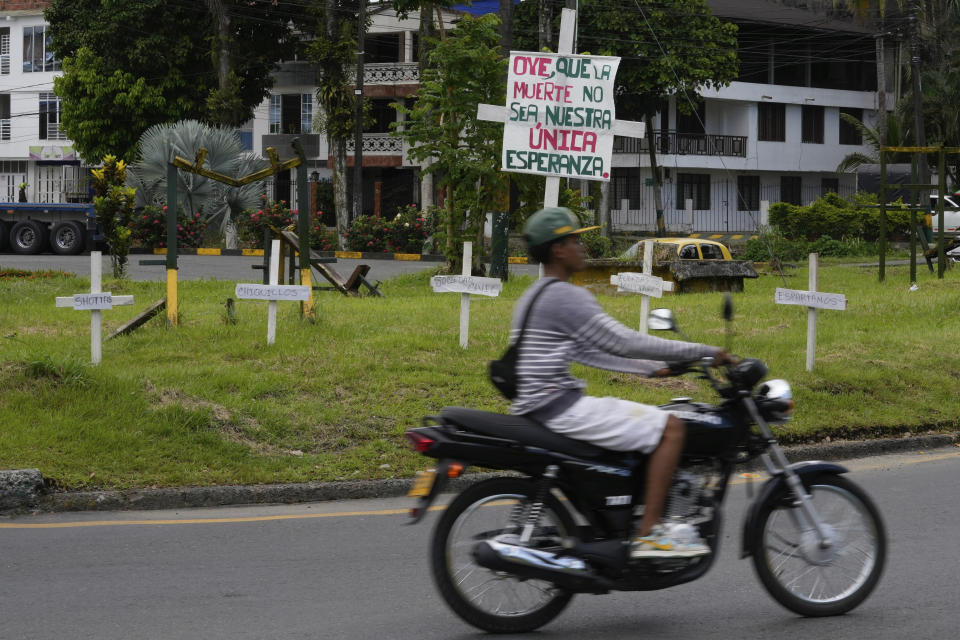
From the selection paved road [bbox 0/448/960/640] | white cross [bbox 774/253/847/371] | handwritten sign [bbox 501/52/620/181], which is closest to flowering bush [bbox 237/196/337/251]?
handwritten sign [bbox 501/52/620/181]

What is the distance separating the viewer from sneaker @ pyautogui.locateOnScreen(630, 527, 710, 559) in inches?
194

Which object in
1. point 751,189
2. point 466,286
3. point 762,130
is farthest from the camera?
point 751,189

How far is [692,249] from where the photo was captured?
21906 mm

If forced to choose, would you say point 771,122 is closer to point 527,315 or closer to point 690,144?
point 690,144

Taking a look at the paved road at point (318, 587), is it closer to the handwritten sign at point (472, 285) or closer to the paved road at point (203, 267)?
the handwritten sign at point (472, 285)

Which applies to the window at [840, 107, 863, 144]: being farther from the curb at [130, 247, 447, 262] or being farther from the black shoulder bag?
the black shoulder bag

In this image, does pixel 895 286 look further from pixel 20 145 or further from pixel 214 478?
pixel 20 145

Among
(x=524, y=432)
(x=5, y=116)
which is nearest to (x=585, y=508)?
(x=524, y=432)

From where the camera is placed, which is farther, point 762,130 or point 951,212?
point 762,130

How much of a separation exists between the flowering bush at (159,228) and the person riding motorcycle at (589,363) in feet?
94.5

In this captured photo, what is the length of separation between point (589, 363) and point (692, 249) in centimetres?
1720

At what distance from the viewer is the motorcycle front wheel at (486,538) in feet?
16.2

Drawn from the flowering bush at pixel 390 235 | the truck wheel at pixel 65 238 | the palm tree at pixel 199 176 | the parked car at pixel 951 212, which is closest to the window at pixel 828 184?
the parked car at pixel 951 212

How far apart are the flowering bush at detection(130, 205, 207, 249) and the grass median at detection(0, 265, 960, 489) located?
18.2m
